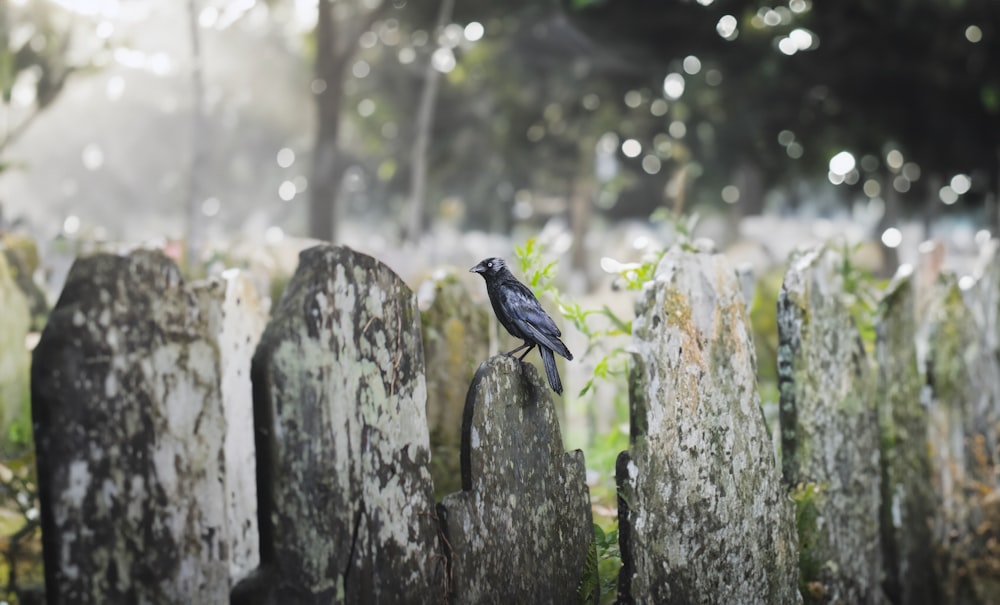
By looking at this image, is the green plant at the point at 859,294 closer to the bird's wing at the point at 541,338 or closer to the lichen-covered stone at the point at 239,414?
the bird's wing at the point at 541,338

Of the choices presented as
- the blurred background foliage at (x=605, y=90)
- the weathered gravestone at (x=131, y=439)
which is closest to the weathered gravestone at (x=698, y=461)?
the weathered gravestone at (x=131, y=439)

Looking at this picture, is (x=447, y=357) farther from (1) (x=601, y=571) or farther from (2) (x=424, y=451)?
(2) (x=424, y=451)

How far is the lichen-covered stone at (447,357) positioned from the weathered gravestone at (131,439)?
1699mm

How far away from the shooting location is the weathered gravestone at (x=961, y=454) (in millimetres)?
4734

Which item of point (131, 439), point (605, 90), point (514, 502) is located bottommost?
point (514, 502)

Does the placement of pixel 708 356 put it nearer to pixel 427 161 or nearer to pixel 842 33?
pixel 842 33

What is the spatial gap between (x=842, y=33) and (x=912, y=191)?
23.6ft

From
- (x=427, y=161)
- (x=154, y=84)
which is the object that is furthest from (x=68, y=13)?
(x=154, y=84)

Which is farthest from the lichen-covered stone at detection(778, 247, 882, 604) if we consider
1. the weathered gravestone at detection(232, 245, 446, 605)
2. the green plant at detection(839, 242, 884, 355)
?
the weathered gravestone at detection(232, 245, 446, 605)

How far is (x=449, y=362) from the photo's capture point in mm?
3922

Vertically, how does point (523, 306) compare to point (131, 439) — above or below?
above

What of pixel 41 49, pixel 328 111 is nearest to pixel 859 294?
pixel 41 49

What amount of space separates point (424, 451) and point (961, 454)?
3.73 metres

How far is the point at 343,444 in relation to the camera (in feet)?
7.52
